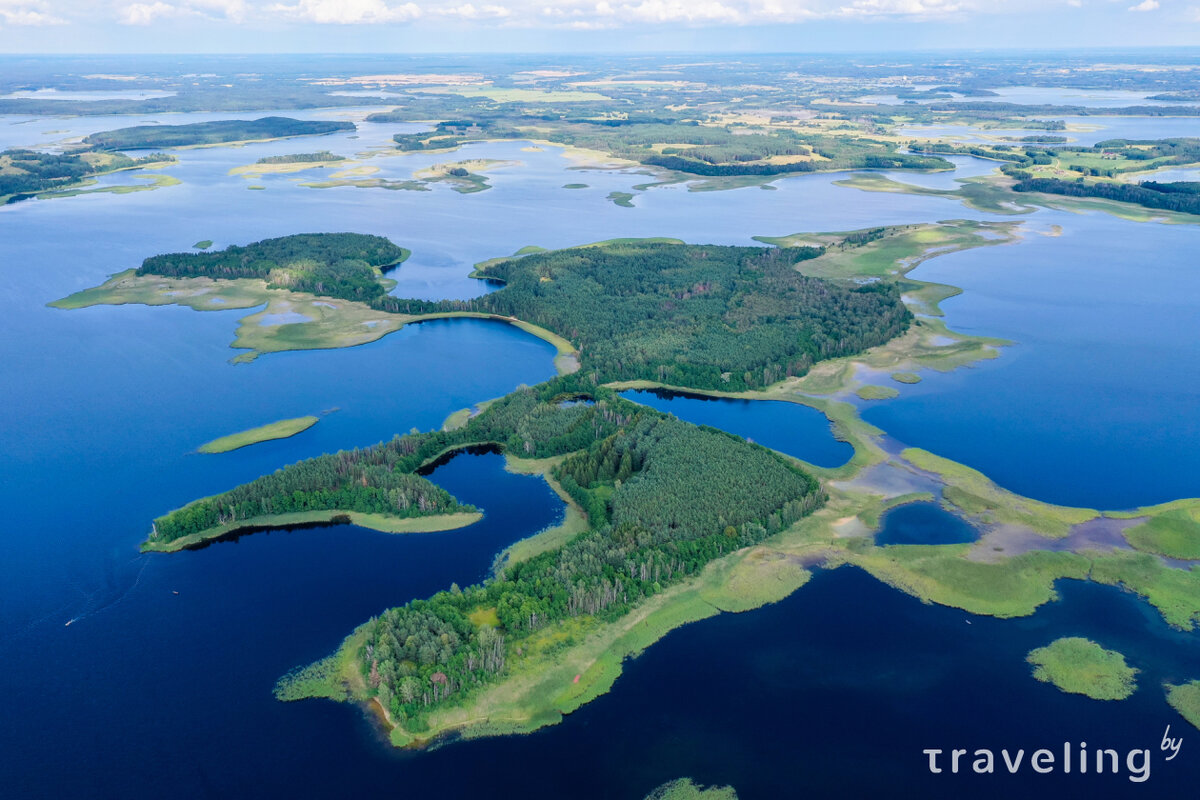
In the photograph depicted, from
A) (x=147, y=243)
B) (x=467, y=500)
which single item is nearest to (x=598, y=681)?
(x=467, y=500)

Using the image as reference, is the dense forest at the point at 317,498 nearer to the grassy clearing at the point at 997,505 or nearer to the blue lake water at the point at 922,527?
the blue lake water at the point at 922,527

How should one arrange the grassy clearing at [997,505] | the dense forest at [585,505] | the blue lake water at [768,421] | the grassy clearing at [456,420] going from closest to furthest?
the dense forest at [585,505] < the grassy clearing at [997,505] < the blue lake water at [768,421] < the grassy clearing at [456,420]

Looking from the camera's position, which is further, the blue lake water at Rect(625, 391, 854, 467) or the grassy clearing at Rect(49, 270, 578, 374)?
the grassy clearing at Rect(49, 270, 578, 374)

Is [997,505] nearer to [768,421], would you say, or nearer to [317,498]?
[768,421]

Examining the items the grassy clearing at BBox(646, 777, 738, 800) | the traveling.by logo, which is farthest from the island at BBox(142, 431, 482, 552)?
the traveling.by logo

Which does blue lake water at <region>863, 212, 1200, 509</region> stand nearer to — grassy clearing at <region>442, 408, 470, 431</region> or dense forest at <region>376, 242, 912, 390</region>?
dense forest at <region>376, 242, 912, 390</region>

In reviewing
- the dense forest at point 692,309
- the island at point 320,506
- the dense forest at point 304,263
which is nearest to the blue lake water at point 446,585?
the island at point 320,506
